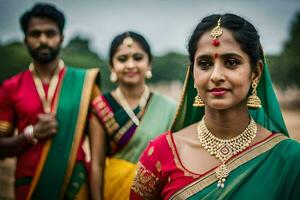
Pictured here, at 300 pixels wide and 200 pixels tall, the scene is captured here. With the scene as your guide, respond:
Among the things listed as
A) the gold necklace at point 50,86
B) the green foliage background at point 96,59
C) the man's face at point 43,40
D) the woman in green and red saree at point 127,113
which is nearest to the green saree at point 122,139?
the woman in green and red saree at point 127,113

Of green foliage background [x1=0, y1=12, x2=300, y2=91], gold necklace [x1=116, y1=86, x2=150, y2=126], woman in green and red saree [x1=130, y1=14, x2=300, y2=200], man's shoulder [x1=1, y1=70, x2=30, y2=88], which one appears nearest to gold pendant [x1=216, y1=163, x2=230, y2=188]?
woman in green and red saree [x1=130, y1=14, x2=300, y2=200]

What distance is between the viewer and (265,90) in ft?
9.11

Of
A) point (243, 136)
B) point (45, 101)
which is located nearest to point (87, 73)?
point (45, 101)

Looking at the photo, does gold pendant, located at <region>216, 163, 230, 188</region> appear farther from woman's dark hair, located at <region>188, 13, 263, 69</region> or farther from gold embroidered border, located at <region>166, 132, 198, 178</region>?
woman's dark hair, located at <region>188, 13, 263, 69</region>

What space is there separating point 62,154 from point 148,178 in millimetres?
1890

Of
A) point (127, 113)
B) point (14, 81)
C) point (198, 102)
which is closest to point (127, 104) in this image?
point (127, 113)

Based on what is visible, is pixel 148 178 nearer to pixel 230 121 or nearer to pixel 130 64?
pixel 230 121

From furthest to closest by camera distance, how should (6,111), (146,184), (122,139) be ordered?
(6,111) < (122,139) < (146,184)

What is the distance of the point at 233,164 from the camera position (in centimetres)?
245

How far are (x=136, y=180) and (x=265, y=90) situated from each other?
911mm

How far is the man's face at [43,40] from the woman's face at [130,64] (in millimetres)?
564

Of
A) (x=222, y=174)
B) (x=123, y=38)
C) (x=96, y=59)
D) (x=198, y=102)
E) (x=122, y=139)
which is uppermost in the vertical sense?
Result: (x=123, y=38)

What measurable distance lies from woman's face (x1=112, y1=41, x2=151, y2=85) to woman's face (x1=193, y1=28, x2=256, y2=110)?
1.83 meters

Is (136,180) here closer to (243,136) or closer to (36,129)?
(243,136)
